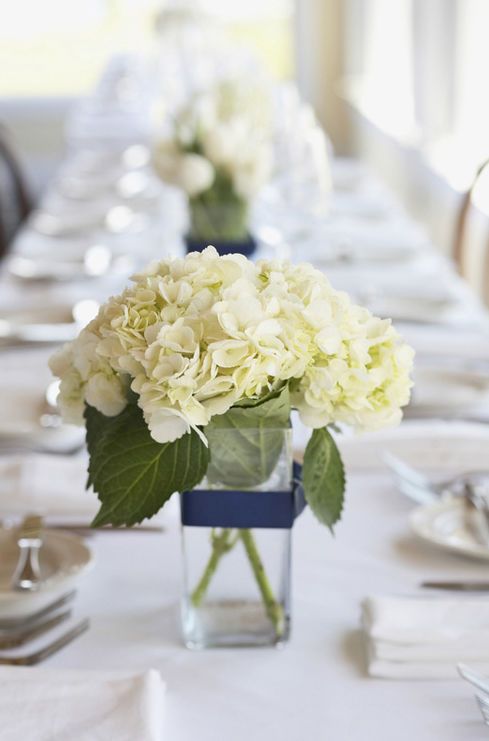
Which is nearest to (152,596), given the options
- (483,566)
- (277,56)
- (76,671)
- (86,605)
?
(86,605)

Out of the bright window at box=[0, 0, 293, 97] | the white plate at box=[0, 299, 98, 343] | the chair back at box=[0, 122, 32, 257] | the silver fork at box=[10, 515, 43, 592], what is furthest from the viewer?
the bright window at box=[0, 0, 293, 97]

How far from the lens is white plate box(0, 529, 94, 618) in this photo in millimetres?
1063

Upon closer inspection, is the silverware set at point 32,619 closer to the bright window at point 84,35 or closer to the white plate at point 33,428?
the white plate at point 33,428

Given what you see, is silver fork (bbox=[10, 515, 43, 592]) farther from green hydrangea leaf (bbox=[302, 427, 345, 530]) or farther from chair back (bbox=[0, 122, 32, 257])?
chair back (bbox=[0, 122, 32, 257])

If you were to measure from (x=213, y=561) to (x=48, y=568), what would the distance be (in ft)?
0.62

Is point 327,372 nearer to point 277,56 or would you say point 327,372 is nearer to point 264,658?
point 264,658

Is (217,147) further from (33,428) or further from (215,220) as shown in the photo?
(33,428)

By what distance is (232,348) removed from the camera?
0.89 metres

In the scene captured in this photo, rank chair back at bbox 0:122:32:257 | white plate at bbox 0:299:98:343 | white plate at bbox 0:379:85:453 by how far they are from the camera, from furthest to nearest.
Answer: chair back at bbox 0:122:32:257 → white plate at bbox 0:299:98:343 → white plate at bbox 0:379:85:453

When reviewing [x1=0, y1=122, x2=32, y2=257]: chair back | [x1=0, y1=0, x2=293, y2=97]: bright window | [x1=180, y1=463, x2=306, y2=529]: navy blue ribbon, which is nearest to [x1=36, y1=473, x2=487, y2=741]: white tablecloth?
[x1=180, y1=463, x2=306, y2=529]: navy blue ribbon

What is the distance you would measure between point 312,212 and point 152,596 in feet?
4.48

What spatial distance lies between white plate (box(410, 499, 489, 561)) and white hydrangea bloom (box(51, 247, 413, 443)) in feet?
0.80

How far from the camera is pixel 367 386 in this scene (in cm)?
95

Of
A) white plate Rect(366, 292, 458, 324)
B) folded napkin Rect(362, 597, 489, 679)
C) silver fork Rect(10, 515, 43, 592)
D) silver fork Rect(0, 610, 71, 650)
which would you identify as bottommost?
white plate Rect(366, 292, 458, 324)
